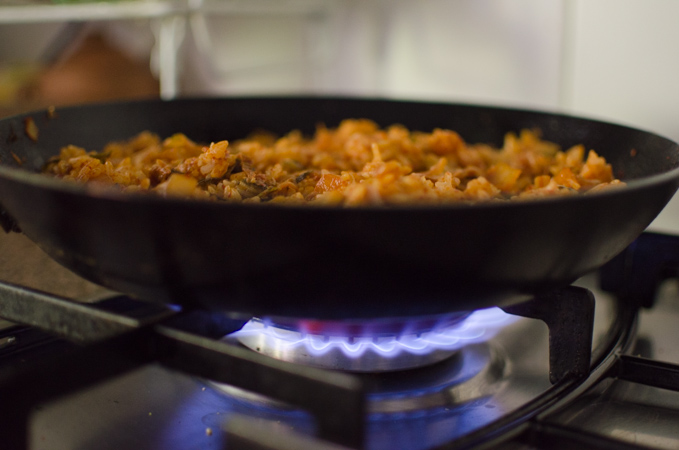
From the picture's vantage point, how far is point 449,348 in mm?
693

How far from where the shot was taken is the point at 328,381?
17.3 inches

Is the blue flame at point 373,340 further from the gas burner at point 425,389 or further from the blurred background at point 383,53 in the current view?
the blurred background at point 383,53

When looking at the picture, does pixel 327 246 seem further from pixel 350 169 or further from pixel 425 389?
pixel 350 169

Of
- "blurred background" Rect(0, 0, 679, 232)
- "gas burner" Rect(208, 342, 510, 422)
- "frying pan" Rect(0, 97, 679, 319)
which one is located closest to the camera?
"frying pan" Rect(0, 97, 679, 319)

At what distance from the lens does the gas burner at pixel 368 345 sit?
0.64 metres

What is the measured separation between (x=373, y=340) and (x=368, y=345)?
14 millimetres

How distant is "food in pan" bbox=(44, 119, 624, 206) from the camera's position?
614mm

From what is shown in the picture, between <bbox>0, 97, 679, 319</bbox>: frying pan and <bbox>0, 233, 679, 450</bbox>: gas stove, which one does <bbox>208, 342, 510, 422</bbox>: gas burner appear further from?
<bbox>0, 97, 679, 319</bbox>: frying pan

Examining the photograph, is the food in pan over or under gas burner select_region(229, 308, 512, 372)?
over

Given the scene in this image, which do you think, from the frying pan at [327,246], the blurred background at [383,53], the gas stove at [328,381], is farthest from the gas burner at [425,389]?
the blurred background at [383,53]

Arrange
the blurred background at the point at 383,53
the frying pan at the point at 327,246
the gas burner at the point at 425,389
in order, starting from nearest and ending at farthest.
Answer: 1. the frying pan at the point at 327,246
2. the gas burner at the point at 425,389
3. the blurred background at the point at 383,53

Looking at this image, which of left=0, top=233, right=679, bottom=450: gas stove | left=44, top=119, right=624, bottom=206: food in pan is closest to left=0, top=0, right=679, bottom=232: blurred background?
left=44, top=119, right=624, bottom=206: food in pan

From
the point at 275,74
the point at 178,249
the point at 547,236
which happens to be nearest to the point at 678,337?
the point at 547,236

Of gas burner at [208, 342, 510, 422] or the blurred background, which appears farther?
the blurred background
